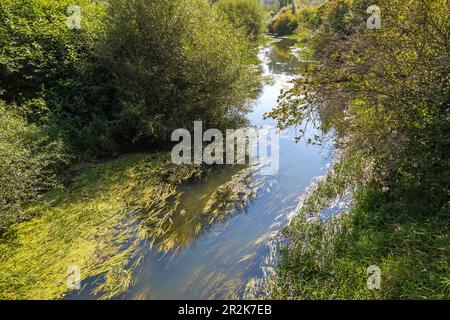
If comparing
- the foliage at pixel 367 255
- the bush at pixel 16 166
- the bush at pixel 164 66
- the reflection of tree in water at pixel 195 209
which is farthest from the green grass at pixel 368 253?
the bush at pixel 164 66

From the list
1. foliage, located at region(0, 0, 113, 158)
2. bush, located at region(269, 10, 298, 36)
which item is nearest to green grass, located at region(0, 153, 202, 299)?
foliage, located at region(0, 0, 113, 158)

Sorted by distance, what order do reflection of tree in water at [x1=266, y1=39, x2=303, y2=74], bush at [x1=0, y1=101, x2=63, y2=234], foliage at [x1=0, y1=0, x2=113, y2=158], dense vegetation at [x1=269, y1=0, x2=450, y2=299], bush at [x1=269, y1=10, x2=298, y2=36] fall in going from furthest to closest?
bush at [x1=269, y1=10, x2=298, y2=36], reflection of tree in water at [x1=266, y1=39, x2=303, y2=74], foliage at [x1=0, y1=0, x2=113, y2=158], bush at [x1=0, y1=101, x2=63, y2=234], dense vegetation at [x1=269, y1=0, x2=450, y2=299]

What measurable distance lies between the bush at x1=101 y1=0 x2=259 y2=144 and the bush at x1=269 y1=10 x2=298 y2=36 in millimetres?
44258

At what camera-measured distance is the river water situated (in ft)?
16.7

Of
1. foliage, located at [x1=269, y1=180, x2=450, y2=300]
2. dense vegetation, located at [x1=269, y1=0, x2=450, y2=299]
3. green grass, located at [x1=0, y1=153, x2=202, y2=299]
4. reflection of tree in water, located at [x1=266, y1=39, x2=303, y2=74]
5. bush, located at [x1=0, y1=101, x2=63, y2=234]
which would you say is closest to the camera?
foliage, located at [x1=269, y1=180, x2=450, y2=300]

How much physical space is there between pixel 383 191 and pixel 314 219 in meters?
1.41

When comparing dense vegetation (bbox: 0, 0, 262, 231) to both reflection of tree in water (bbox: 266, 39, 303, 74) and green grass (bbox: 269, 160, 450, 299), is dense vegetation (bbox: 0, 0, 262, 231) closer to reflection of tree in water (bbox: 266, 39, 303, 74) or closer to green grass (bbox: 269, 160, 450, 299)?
green grass (bbox: 269, 160, 450, 299)

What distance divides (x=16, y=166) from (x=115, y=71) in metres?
4.99

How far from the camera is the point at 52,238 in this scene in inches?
245

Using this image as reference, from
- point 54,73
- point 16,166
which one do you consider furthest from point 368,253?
point 54,73

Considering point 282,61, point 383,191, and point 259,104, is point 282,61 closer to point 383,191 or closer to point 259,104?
point 259,104

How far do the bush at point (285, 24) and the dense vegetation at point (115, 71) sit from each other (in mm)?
44042

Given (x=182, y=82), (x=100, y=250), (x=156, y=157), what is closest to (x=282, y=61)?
(x=182, y=82)
